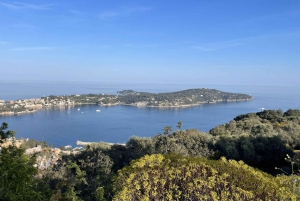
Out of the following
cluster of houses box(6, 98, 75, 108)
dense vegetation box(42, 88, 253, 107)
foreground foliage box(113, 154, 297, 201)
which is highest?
foreground foliage box(113, 154, 297, 201)

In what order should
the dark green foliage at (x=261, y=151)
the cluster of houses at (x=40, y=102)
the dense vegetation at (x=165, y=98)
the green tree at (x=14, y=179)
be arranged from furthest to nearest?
1. the dense vegetation at (x=165, y=98)
2. the cluster of houses at (x=40, y=102)
3. the dark green foliage at (x=261, y=151)
4. the green tree at (x=14, y=179)

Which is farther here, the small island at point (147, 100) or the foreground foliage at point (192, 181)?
the small island at point (147, 100)

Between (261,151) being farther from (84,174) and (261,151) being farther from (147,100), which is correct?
(147,100)

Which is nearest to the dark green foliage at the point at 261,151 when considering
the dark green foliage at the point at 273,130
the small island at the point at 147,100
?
the dark green foliage at the point at 273,130

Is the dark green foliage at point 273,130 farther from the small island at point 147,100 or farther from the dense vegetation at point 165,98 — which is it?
the dense vegetation at point 165,98

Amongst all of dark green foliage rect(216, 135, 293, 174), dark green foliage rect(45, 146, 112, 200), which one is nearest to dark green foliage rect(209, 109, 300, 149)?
dark green foliage rect(216, 135, 293, 174)

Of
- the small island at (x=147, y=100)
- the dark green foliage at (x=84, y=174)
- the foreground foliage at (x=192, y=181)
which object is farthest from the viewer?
the small island at (x=147, y=100)

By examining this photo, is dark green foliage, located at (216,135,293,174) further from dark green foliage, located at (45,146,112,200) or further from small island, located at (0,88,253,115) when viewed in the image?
small island, located at (0,88,253,115)

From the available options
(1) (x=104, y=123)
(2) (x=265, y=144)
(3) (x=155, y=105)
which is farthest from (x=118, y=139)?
(3) (x=155, y=105)

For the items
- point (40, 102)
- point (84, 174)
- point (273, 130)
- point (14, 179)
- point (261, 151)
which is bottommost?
point (40, 102)

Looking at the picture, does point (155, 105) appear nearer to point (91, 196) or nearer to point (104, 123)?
point (104, 123)

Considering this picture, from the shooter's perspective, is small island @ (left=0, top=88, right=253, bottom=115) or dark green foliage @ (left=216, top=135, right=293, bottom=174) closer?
dark green foliage @ (left=216, top=135, right=293, bottom=174)

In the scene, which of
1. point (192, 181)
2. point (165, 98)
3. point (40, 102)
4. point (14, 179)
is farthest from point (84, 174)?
point (165, 98)

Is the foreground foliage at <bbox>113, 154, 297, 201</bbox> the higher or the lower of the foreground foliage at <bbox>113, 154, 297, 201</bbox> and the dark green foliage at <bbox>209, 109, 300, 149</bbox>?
the higher
